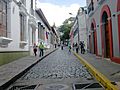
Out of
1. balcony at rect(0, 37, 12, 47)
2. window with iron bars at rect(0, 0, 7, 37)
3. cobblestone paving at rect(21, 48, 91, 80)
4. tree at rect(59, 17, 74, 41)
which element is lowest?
cobblestone paving at rect(21, 48, 91, 80)

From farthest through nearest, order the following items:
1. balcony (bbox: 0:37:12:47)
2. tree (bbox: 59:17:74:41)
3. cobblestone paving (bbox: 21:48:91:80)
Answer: tree (bbox: 59:17:74:41) < balcony (bbox: 0:37:12:47) < cobblestone paving (bbox: 21:48:91:80)

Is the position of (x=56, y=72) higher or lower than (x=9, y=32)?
lower

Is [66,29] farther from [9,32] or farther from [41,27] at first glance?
[9,32]

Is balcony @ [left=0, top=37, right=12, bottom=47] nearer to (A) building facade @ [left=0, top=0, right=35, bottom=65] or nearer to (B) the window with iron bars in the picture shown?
(A) building facade @ [left=0, top=0, right=35, bottom=65]

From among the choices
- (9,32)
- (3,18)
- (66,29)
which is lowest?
(9,32)

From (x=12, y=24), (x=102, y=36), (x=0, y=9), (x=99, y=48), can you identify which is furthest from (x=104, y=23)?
(x=0, y=9)

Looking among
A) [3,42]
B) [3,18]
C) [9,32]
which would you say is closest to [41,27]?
[9,32]

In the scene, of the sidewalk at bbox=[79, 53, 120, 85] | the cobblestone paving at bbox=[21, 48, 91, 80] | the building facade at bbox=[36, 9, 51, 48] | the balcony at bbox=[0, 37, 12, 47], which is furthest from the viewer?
the building facade at bbox=[36, 9, 51, 48]

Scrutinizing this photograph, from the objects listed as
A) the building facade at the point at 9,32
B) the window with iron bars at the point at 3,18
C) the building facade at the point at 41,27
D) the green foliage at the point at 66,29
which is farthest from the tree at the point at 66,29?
the window with iron bars at the point at 3,18

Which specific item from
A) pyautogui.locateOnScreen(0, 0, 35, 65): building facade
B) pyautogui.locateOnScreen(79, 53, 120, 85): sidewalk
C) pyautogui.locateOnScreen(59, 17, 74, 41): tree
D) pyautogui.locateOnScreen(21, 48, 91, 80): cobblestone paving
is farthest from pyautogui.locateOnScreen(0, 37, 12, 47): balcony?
pyautogui.locateOnScreen(59, 17, 74, 41): tree

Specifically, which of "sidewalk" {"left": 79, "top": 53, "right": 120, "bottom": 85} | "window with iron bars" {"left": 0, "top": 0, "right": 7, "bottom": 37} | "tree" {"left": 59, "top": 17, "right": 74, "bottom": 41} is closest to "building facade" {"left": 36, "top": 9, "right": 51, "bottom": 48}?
"window with iron bars" {"left": 0, "top": 0, "right": 7, "bottom": 37}

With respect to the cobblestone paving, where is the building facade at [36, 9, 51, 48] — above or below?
above

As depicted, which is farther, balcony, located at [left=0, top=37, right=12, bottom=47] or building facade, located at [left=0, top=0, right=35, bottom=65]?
building facade, located at [left=0, top=0, right=35, bottom=65]

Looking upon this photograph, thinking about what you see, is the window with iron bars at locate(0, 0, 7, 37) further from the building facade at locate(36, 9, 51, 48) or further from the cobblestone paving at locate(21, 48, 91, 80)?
the building facade at locate(36, 9, 51, 48)
